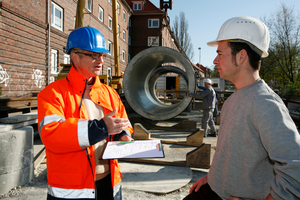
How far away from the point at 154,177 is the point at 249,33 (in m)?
2.69

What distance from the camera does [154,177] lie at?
3396 millimetres

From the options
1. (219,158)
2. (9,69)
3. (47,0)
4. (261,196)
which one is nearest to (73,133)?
(219,158)

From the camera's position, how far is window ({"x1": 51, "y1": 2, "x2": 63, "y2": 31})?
11.8 m

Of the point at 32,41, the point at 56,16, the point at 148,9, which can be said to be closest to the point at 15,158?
the point at 32,41

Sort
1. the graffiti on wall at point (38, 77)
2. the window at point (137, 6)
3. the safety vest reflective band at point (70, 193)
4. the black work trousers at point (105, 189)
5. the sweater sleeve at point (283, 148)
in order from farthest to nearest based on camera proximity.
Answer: the window at point (137, 6) → the graffiti on wall at point (38, 77) → the black work trousers at point (105, 189) → the safety vest reflective band at point (70, 193) → the sweater sleeve at point (283, 148)

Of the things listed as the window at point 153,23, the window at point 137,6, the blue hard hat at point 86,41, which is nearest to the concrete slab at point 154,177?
the blue hard hat at point 86,41

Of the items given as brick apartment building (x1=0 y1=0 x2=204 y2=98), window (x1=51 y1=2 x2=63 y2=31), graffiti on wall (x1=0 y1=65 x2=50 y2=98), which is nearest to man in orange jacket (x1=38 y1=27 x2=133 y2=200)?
brick apartment building (x1=0 y1=0 x2=204 y2=98)

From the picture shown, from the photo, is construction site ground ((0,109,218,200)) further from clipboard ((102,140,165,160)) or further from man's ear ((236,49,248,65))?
man's ear ((236,49,248,65))

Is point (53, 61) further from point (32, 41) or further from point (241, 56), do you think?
point (241, 56)

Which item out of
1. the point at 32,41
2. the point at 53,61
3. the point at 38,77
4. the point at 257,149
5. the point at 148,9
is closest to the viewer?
the point at 257,149

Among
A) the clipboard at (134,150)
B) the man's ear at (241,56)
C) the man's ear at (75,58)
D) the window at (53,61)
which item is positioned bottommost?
the clipboard at (134,150)

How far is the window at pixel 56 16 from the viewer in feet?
38.8

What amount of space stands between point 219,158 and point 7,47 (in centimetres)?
1013

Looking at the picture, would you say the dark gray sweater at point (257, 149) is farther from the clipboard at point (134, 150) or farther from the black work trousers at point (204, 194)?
the clipboard at point (134, 150)
